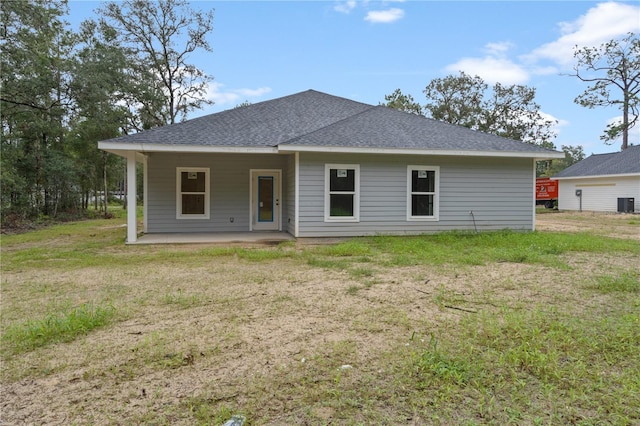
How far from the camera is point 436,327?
380 cm

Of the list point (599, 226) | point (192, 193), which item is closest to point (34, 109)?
point (192, 193)

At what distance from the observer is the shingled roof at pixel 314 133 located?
1004 centimetres

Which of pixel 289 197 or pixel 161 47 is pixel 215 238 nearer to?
pixel 289 197

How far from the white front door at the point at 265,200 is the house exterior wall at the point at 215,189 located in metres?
0.17

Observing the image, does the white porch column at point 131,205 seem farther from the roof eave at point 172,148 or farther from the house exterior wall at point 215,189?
the house exterior wall at point 215,189

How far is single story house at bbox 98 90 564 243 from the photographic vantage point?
408 inches

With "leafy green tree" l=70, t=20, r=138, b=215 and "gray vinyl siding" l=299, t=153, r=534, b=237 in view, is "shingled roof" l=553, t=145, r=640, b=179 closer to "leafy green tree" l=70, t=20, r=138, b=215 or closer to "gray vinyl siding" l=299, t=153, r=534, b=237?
"gray vinyl siding" l=299, t=153, r=534, b=237

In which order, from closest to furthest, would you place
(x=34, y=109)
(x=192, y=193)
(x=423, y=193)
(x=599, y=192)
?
(x=423, y=193)
(x=192, y=193)
(x=34, y=109)
(x=599, y=192)

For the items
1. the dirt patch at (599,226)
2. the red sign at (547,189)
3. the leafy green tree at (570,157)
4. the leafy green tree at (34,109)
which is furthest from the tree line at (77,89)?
the leafy green tree at (570,157)

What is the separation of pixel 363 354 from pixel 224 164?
32.6 ft

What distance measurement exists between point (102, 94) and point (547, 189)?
29.6 metres

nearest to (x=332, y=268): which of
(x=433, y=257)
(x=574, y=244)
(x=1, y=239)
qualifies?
(x=433, y=257)

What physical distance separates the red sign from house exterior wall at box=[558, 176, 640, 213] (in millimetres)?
823

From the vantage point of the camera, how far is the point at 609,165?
24672mm
